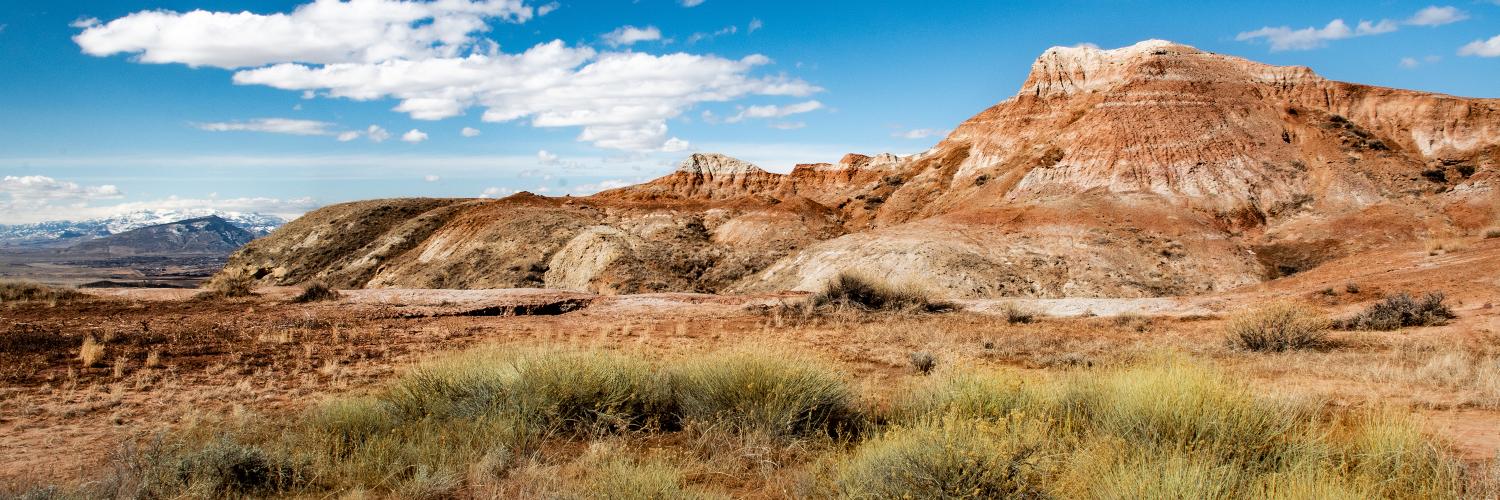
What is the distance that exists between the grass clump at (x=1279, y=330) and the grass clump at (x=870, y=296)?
7219 millimetres

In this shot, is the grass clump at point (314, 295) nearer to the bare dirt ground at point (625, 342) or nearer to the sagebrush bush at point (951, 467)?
the bare dirt ground at point (625, 342)

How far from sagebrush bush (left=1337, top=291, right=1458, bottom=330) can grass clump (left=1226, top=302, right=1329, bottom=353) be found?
1.34m

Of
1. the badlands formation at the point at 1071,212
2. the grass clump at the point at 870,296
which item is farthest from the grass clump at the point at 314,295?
the grass clump at the point at 870,296

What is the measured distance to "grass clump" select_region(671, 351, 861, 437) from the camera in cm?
684

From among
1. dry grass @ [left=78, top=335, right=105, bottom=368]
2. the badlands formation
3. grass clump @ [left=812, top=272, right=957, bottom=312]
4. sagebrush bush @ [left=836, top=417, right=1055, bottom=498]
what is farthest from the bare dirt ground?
the badlands formation

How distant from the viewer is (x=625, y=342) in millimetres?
13453

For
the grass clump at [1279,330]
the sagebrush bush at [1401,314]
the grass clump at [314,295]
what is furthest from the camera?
the grass clump at [314,295]

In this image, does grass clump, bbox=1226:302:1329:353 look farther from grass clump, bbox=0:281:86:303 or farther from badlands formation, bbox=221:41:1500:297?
grass clump, bbox=0:281:86:303

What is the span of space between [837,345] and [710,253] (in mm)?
23549

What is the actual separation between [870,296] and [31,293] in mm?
24047

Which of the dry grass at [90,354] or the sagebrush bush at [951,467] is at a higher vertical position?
the sagebrush bush at [951,467]

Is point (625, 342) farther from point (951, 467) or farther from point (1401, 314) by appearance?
point (1401, 314)

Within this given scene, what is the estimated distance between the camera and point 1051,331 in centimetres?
1494

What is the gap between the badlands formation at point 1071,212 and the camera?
97.8ft
